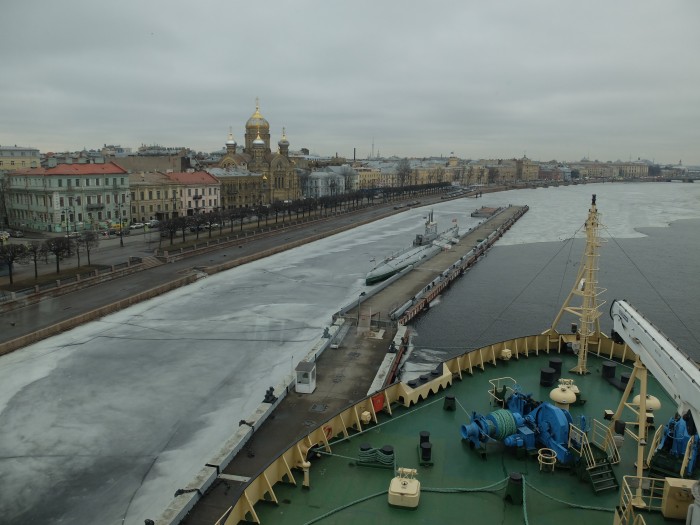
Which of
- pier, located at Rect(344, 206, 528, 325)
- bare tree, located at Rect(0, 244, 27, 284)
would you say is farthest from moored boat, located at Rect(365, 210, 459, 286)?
bare tree, located at Rect(0, 244, 27, 284)

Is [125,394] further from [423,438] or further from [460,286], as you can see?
[460,286]

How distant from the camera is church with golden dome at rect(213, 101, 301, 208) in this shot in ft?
265

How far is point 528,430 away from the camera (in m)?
9.80

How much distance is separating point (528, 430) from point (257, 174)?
79443 mm

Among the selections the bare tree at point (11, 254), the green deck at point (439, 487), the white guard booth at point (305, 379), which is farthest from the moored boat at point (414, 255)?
the green deck at point (439, 487)

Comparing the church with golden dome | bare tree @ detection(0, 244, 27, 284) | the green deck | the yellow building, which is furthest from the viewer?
the church with golden dome

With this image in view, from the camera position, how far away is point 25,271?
1462 inches

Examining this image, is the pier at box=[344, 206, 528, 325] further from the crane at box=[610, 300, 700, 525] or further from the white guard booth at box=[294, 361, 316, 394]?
the crane at box=[610, 300, 700, 525]

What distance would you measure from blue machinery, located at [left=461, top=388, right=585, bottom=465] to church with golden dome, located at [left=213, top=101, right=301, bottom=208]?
7229 centimetres

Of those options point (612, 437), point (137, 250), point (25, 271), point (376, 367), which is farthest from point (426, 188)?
point (612, 437)

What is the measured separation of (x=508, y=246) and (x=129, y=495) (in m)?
50.8

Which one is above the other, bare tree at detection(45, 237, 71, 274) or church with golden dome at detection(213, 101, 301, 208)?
church with golden dome at detection(213, 101, 301, 208)

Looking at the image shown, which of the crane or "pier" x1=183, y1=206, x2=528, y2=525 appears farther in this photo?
"pier" x1=183, y1=206, x2=528, y2=525

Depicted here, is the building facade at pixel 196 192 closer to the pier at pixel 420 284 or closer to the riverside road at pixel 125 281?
the riverside road at pixel 125 281
